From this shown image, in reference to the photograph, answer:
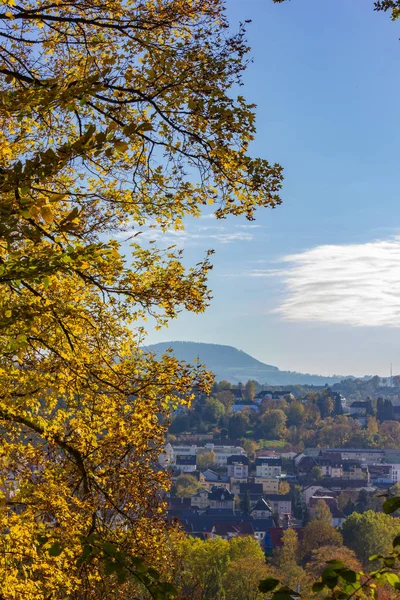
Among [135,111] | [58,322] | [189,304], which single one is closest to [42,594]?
[58,322]

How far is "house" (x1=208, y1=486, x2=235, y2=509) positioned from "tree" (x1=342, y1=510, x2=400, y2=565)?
3256cm

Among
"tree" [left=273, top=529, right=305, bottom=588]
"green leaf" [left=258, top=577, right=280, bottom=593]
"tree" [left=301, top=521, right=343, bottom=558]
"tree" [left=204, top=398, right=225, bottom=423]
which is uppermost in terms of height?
"green leaf" [left=258, top=577, right=280, bottom=593]

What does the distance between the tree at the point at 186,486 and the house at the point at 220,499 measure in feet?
10.7

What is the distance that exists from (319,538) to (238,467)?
2153 inches

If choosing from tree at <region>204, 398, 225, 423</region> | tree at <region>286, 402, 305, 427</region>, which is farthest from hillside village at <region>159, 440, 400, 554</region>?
tree at <region>286, 402, 305, 427</region>

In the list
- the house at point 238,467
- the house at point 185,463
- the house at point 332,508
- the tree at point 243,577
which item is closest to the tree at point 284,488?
the house at point 332,508

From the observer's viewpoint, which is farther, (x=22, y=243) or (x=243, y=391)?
(x=243, y=391)

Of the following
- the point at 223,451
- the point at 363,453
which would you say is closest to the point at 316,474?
the point at 223,451

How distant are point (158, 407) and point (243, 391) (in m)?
154

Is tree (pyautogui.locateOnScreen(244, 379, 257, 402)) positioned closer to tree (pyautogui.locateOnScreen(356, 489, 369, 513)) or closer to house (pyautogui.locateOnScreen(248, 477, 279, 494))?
house (pyautogui.locateOnScreen(248, 477, 279, 494))

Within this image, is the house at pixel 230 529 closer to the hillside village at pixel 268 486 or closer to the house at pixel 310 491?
the hillside village at pixel 268 486

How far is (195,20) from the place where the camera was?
589cm

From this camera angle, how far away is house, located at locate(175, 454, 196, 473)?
10219cm

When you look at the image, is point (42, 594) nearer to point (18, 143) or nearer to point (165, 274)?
point (165, 274)
